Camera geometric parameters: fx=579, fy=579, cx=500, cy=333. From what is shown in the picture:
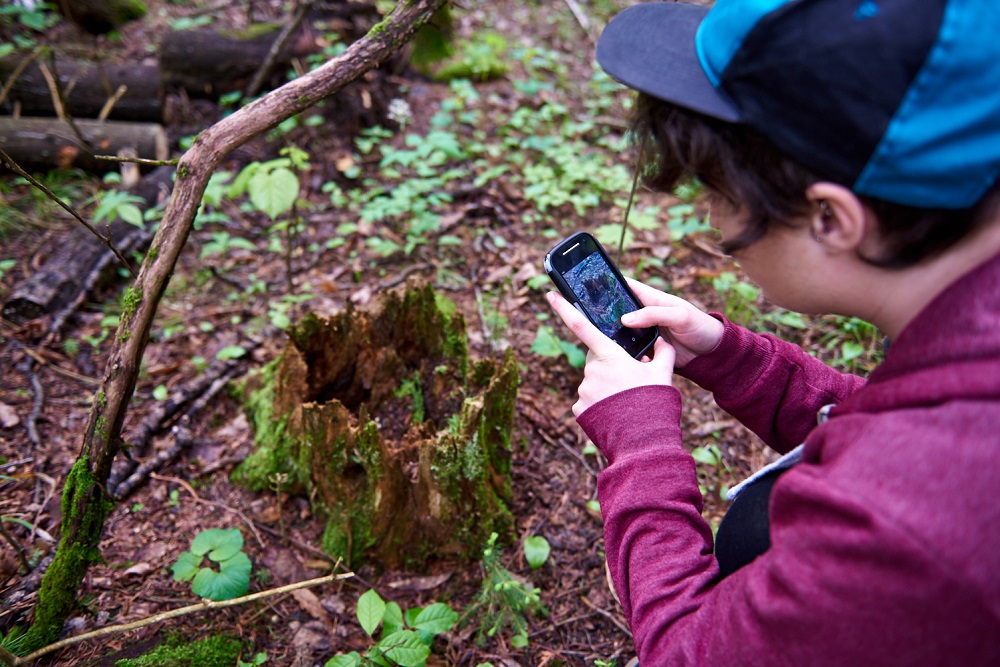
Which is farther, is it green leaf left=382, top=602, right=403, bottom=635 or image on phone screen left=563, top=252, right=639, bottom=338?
green leaf left=382, top=602, right=403, bottom=635

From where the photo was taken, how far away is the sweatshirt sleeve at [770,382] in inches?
62.0

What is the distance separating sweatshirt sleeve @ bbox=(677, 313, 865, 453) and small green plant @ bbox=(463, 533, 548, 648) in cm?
91

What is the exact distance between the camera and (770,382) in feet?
5.16

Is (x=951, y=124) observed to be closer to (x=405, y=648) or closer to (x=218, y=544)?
(x=405, y=648)

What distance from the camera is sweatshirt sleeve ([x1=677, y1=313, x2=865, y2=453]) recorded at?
5.16ft

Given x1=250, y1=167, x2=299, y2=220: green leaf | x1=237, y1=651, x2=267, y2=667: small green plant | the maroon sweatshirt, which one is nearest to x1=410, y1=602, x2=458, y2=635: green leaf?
x1=237, y1=651, x2=267, y2=667: small green plant

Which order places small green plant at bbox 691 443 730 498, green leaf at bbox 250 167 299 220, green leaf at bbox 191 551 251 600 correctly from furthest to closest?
1. green leaf at bbox 250 167 299 220
2. small green plant at bbox 691 443 730 498
3. green leaf at bbox 191 551 251 600

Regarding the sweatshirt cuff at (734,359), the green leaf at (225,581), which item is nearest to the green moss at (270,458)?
the green leaf at (225,581)

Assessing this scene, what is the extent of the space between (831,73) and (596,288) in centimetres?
87

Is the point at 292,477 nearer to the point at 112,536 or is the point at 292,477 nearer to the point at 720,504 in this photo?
the point at 112,536

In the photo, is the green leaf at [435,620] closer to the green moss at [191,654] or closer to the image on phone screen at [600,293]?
the green moss at [191,654]

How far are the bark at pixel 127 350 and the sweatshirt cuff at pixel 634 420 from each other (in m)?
1.27

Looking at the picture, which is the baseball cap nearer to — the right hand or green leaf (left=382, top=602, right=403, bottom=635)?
the right hand

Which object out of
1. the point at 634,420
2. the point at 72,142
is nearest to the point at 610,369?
the point at 634,420
